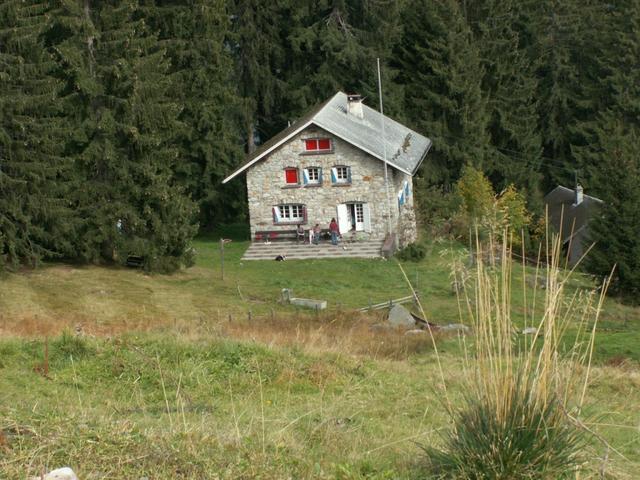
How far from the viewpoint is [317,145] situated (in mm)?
36375

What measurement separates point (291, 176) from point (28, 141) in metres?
12.4

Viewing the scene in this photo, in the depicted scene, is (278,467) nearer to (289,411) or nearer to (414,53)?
(289,411)

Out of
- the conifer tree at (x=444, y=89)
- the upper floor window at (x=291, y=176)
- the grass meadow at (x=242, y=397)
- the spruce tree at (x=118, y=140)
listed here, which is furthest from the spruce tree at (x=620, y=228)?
the conifer tree at (x=444, y=89)

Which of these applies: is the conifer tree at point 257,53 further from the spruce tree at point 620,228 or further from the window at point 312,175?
the spruce tree at point 620,228

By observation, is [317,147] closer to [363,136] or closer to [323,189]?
[323,189]

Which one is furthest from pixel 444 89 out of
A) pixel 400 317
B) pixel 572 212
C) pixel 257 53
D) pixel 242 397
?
pixel 242 397

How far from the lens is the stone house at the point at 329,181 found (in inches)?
1427

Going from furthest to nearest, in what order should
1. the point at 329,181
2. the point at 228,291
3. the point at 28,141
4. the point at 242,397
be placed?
the point at 329,181, the point at 228,291, the point at 28,141, the point at 242,397

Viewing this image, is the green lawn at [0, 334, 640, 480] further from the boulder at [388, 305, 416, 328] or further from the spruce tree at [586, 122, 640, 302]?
the spruce tree at [586, 122, 640, 302]

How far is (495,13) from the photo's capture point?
5191cm

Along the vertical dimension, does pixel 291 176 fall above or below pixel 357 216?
above

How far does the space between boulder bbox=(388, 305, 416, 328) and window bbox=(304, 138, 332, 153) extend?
1366cm

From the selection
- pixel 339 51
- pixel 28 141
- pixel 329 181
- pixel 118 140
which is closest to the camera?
pixel 28 141

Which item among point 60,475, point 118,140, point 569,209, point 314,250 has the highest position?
point 118,140
